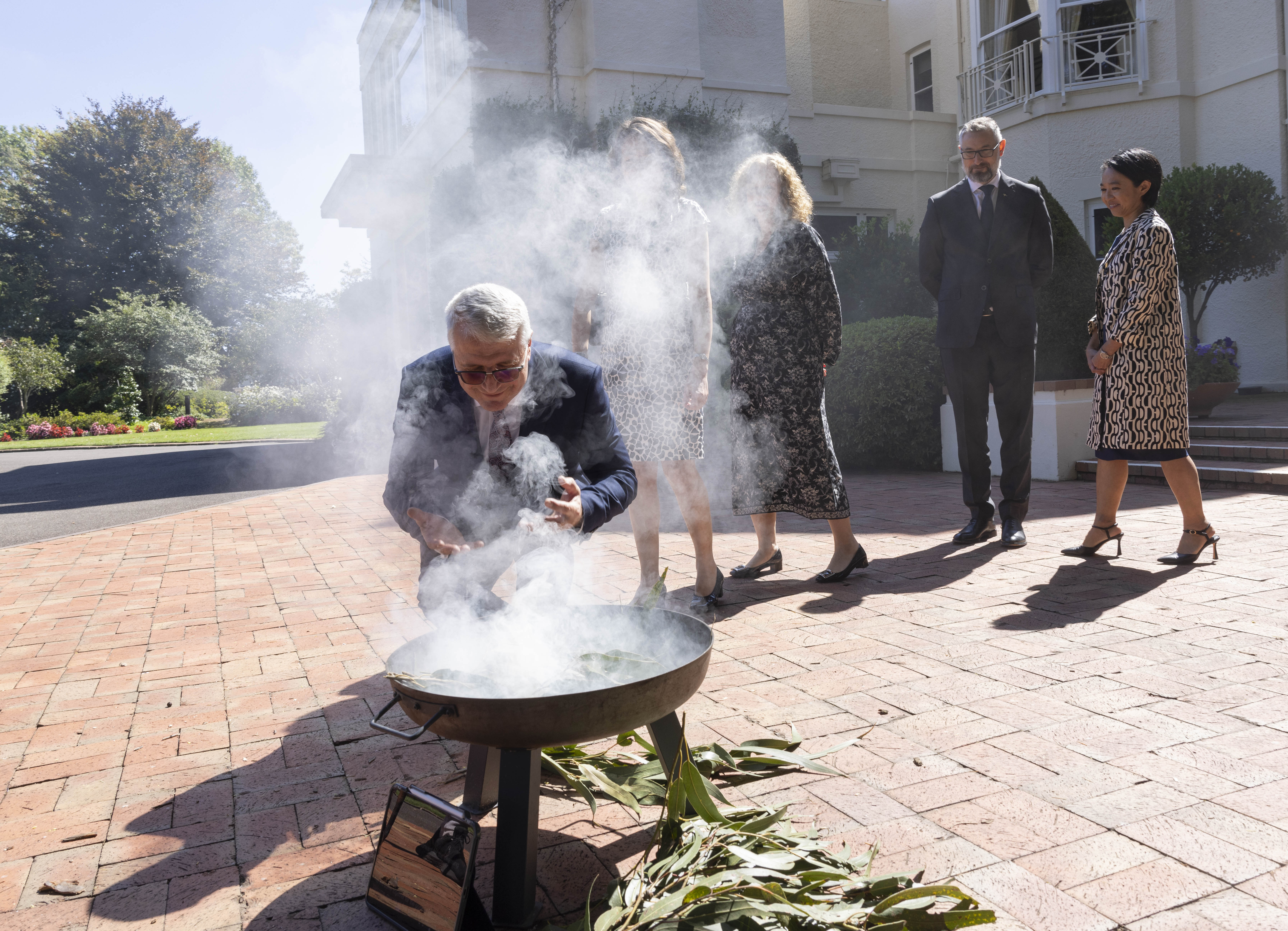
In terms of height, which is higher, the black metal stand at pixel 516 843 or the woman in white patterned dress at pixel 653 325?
the woman in white patterned dress at pixel 653 325

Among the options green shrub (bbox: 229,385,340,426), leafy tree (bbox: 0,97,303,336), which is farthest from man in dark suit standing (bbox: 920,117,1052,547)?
leafy tree (bbox: 0,97,303,336)

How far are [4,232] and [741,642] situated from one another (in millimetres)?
40868

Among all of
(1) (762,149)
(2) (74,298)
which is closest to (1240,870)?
(1) (762,149)

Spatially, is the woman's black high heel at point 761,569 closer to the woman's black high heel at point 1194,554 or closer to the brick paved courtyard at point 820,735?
the brick paved courtyard at point 820,735

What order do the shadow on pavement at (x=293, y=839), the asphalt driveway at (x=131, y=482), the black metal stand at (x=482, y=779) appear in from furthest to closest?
1. the asphalt driveway at (x=131, y=482)
2. the black metal stand at (x=482, y=779)
3. the shadow on pavement at (x=293, y=839)

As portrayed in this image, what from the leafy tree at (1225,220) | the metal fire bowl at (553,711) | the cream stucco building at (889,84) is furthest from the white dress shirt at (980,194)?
the cream stucco building at (889,84)

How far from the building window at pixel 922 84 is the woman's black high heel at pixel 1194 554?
13924 mm

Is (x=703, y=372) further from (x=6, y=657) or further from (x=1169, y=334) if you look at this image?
(x=6, y=657)

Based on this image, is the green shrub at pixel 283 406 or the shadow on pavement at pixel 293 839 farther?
the green shrub at pixel 283 406

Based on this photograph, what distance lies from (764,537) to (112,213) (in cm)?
3711

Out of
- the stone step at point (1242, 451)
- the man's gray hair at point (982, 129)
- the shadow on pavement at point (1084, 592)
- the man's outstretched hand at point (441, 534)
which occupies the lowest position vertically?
the shadow on pavement at point (1084, 592)

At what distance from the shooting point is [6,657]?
3.70 metres

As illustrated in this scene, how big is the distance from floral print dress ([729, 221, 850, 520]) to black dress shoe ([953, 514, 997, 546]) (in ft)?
3.50

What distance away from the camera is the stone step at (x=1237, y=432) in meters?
7.22
